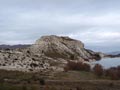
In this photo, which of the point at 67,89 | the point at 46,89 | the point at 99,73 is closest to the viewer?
the point at 46,89

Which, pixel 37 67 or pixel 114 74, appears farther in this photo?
pixel 37 67

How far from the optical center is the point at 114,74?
66938mm

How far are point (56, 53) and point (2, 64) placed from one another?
105029mm

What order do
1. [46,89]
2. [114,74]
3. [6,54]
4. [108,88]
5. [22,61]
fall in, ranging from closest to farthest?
[46,89]
[108,88]
[114,74]
[22,61]
[6,54]

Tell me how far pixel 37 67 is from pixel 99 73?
24.1m

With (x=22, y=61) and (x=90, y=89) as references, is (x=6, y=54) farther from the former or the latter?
(x=90, y=89)

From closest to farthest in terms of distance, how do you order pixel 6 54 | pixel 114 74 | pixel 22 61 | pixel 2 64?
1. pixel 114 74
2. pixel 2 64
3. pixel 22 61
4. pixel 6 54

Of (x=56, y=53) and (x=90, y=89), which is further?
(x=56, y=53)

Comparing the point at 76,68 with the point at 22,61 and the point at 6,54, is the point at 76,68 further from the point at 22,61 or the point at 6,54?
the point at 6,54

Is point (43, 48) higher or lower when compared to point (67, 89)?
higher

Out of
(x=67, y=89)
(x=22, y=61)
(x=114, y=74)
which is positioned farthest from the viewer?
(x=22, y=61)

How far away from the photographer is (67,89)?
38531 mm

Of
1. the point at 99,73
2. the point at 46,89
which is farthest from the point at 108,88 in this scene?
the point at 99,73

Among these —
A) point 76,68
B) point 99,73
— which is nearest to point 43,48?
point 76,68
